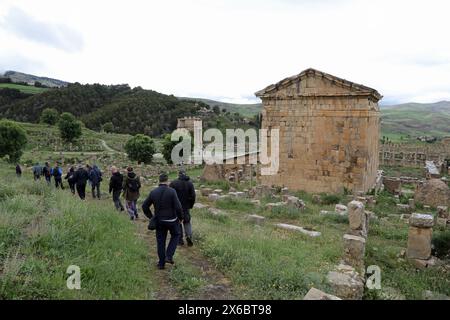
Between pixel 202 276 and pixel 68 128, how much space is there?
47.4m

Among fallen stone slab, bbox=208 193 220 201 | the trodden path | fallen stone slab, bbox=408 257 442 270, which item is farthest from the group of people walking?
fallen stone slab, bbox=408 257 442 270

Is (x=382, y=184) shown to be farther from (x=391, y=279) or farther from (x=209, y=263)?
(x=209, y=263)

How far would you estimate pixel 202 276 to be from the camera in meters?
5.64

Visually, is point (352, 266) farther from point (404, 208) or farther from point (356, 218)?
point (404, 208)

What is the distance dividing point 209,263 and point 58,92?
94.9 meters

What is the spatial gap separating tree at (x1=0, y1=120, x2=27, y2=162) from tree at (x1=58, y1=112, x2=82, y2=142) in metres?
13.4

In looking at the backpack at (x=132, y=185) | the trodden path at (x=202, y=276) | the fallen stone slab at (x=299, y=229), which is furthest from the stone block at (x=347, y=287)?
the backpack at (x=132, y=185)

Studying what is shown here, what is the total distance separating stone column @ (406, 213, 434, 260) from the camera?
7.36 m

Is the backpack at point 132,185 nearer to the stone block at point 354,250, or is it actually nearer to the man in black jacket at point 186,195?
the man in black jacket at point 186,195

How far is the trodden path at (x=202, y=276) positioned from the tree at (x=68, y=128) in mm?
44896

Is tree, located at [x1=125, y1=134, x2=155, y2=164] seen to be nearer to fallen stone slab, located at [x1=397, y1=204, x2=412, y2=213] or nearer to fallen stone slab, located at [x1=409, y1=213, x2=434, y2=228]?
fallen stone slab, located at [x1=397, y1=204, x2=412, y2=213]

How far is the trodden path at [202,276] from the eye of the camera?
4.85 metres

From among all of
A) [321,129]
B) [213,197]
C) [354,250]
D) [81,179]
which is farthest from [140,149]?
[354,250]

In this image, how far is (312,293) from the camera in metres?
4.28
